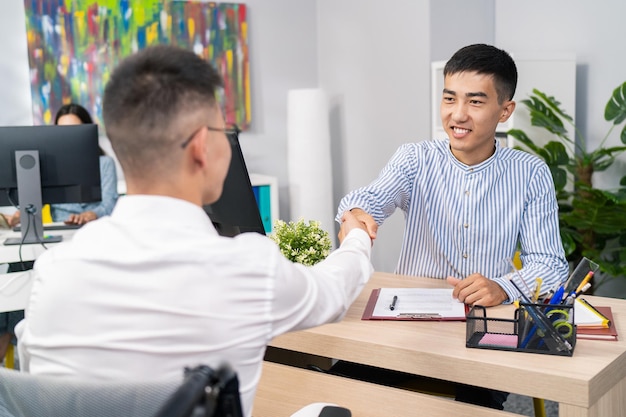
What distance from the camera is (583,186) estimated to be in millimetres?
3826

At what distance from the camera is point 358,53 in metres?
5.20

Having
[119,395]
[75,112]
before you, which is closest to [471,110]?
[119,395]

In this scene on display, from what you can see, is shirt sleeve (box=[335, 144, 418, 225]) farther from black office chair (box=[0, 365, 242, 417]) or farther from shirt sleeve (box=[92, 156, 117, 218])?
shirt sleeve (box=[92, 156, 117, 218])

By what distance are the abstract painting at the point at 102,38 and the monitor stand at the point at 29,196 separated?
1036 mm

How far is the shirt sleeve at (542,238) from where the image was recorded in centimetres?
215

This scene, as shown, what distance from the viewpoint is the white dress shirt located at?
104 centimetres

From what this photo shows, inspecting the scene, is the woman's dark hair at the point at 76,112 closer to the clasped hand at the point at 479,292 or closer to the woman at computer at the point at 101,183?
the woman at computer at the point at 101,183

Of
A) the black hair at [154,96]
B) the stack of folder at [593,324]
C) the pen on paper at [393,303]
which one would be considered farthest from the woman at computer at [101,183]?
the black hair at [154,96]

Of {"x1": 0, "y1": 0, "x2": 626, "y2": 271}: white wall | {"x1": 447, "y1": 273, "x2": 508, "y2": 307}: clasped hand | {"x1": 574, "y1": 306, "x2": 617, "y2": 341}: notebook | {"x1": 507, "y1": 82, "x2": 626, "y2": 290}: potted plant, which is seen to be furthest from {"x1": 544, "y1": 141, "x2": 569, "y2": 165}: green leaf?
{"x1": 574, "y1": 306, "x2": 617, "y2": 341}: notebook

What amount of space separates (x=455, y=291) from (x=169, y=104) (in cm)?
113

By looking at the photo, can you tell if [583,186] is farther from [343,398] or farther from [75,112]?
[75,112]

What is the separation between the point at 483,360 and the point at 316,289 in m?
0.55

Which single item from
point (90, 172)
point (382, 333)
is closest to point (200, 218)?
point (382, 333)

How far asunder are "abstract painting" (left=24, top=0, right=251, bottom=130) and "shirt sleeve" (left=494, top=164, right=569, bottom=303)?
253 centimetres
